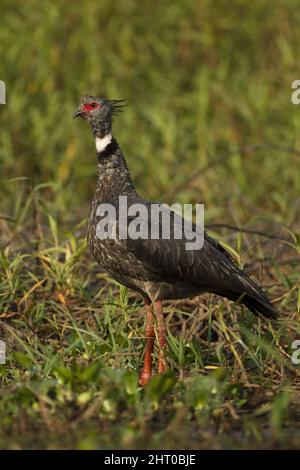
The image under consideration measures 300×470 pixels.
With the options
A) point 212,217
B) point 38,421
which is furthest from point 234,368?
point 212,217

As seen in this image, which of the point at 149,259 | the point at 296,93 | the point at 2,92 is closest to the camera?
the point at 149,259

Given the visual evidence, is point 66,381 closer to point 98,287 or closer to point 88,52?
point 98,287

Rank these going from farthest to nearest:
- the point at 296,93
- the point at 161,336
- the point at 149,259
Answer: the point at 296,93, the point at 161,336, the point at 149,259

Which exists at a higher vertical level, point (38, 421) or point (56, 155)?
point (56, 155)

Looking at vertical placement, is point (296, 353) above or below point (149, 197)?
below

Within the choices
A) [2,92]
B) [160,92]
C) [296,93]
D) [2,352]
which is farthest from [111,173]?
[160,92]

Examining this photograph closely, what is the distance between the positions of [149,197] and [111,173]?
3.32m

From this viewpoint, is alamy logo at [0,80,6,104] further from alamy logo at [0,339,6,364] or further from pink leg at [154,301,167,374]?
pink leg at [154,301,167,374]

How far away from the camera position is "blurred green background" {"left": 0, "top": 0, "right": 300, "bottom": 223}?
8.77m

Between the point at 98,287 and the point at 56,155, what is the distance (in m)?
2.64

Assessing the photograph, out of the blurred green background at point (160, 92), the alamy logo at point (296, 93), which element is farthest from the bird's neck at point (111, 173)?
the alamy logo at point (296, 93)

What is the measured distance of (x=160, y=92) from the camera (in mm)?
9672

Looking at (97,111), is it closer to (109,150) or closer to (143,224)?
(109,150)

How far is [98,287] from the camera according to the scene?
662 centimetres
